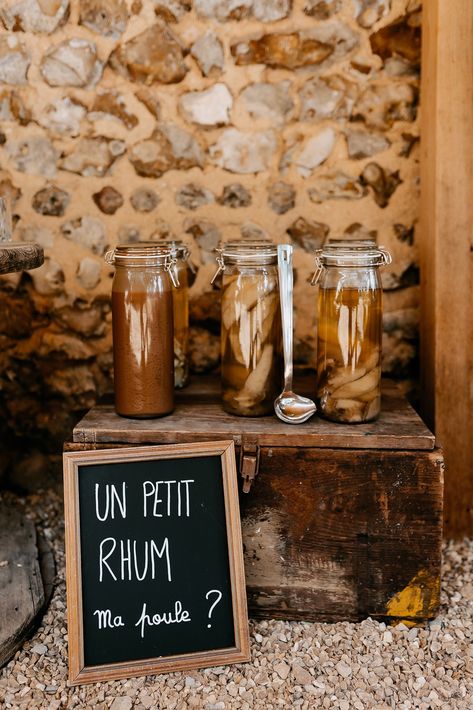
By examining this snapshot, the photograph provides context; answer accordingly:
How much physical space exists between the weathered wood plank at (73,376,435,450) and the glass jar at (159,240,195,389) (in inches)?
8.5

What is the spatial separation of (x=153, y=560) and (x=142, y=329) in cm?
50

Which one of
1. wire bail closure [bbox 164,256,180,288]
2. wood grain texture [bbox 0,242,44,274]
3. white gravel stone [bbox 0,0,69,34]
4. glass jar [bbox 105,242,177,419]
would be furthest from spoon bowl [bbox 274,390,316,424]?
white gravel stone [bbox 0,0,69,34]

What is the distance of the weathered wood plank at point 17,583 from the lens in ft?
4.76

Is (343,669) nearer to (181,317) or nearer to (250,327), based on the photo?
(250,327)

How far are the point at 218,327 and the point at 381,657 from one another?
997 mm

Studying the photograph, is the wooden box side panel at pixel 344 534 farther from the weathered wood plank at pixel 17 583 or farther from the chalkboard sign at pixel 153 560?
the weathered wood plank at pixel 17 583

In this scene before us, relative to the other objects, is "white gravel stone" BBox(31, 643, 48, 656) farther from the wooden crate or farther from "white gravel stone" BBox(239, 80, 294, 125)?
"white gravel stone" BBox(239, 80, 294, 125)

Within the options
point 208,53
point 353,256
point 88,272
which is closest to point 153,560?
point 353,256

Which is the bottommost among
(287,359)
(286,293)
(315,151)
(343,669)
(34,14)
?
(343,669)

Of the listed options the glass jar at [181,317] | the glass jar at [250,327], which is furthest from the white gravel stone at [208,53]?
the glass jar at [250,327]

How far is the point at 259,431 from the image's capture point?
1489mm

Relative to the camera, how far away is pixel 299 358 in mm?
2023

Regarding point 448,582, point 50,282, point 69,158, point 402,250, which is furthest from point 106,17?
point 448,582

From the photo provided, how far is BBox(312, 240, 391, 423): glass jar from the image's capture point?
1506 millimetres
